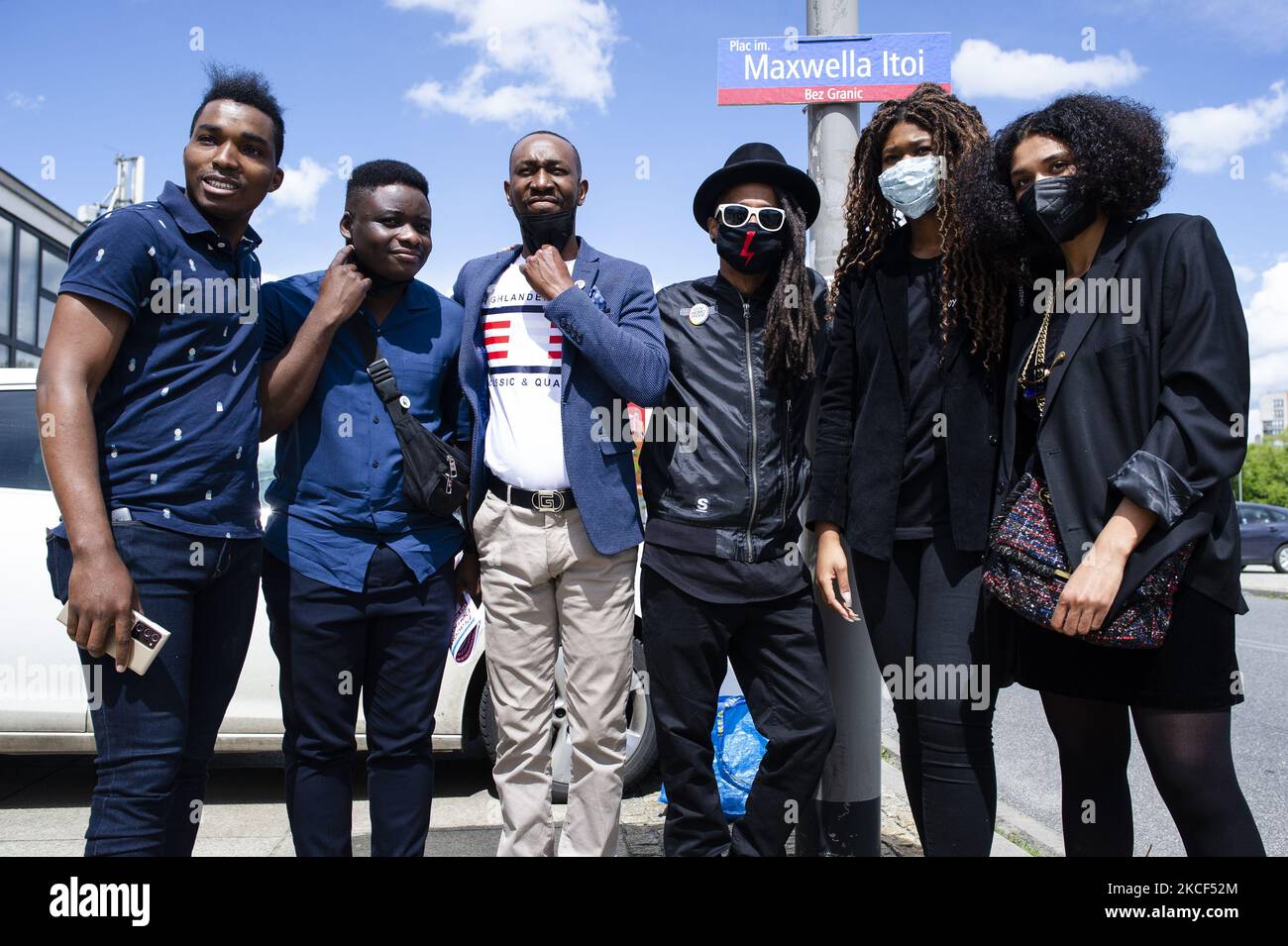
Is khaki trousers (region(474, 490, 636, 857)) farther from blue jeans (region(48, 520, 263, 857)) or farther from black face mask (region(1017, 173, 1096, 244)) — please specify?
black face mask (region(1017, 173, 1096, 244))

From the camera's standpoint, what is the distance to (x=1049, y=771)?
502 centimetres

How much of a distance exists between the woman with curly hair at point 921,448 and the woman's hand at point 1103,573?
1.10ft

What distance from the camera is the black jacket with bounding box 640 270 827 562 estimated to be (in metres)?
2.66

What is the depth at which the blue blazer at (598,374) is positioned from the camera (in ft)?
8.28

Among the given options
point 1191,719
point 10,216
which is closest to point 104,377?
point 1191,719

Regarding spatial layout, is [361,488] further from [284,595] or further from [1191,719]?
[1191,719]

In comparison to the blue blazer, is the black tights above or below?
below

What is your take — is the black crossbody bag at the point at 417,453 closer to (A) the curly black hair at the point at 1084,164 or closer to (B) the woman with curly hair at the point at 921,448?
(B) the woman with curly hair at the point at 921,448

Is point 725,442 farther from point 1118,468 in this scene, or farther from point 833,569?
point 1118,468

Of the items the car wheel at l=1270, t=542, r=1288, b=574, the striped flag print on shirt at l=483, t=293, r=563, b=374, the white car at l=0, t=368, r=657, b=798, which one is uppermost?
the striped flag print on shirt at l=483, t=293, r=563, b=374

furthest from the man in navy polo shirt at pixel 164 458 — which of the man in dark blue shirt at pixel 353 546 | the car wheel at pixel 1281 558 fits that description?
the car wheel at pixel 1281 558

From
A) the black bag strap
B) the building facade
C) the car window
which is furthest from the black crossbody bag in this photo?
the building facade

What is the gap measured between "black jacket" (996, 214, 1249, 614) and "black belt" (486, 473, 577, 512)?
50.5 inches
